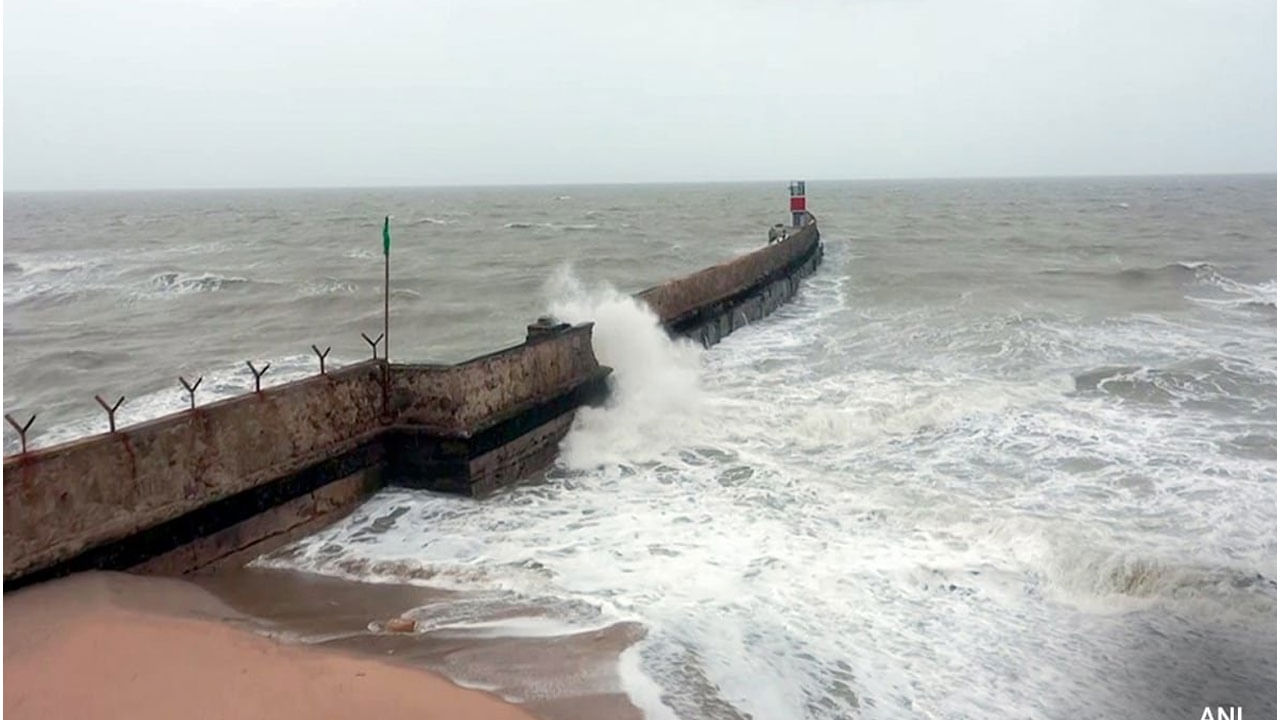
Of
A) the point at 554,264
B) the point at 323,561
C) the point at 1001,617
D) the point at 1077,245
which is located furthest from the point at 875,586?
the point at 1077,245

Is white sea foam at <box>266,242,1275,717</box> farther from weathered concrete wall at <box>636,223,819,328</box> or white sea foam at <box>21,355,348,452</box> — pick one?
white sea foam at <box>21,355,348,452</box>

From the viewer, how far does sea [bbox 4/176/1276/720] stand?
564 centimetres

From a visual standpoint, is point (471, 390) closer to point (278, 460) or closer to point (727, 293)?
point (278, 460)

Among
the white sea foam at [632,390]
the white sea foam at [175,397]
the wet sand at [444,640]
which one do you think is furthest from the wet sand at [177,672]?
the white sea foam at [175,397]

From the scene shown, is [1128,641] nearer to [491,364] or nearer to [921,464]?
[921,464]

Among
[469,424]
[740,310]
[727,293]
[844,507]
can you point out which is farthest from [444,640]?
[740,310]

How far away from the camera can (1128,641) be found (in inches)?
240

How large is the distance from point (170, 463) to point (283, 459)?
1.02m

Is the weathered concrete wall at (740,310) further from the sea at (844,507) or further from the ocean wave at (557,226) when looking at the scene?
the ocean wave at (557,226)

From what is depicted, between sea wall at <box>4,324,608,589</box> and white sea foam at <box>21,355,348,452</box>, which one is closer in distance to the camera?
sea wall at <box>4,324,608,589</box>

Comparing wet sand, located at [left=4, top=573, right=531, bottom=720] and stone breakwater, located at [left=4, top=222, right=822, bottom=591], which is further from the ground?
stone breakwater, located at [left=4, top=222, right=822, bottom=591]

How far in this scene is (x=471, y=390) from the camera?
8.97m

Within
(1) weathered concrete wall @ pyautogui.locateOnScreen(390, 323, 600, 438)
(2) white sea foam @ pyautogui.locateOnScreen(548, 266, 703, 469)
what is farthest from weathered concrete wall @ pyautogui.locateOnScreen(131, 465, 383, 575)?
(2) white sea foam @ pyautogui.locateOnScreen(548, 266, 703, 469)

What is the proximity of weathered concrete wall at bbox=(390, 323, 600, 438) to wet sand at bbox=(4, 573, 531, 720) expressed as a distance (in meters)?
3.07
